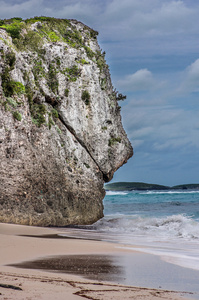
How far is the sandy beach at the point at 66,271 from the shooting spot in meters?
4.72

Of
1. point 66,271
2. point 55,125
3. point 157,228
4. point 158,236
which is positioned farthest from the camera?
point 55,125

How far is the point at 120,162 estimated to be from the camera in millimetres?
21359

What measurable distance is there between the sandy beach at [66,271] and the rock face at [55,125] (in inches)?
213

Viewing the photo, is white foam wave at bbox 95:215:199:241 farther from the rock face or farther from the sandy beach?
the sandy beach

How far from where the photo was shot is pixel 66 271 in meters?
6.41

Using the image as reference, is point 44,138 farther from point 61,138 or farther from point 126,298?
point 126,298

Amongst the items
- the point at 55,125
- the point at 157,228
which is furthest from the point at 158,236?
the point at 55,125

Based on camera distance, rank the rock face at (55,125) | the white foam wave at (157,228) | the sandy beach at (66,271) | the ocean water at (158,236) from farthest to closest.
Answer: the rock face at (55,125)
the white foam wave at (157,228)
the ocean water at (158,236)
the sandy beach at (66,271)

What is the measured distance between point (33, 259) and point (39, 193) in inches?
324

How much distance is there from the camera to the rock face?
48.9 feet

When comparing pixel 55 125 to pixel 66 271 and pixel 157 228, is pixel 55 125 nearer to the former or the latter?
pixel 157 228

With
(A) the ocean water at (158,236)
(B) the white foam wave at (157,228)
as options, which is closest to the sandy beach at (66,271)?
(A) the ocean water at (158,236)

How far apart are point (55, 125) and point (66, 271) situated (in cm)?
1200

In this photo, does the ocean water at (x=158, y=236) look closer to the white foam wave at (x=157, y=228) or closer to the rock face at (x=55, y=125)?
the white foam wave at (x=157, y=228)
